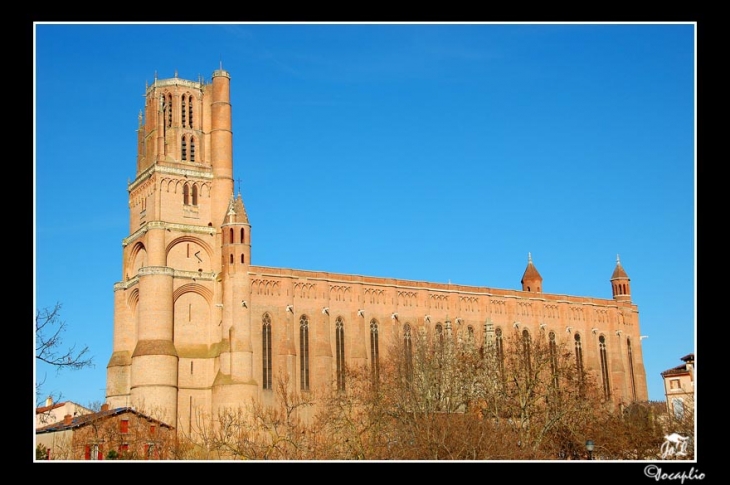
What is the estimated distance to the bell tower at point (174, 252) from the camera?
2648 inches

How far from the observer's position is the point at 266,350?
229 feet

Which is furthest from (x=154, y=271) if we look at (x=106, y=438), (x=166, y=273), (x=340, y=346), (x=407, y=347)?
(x=407, y=347)

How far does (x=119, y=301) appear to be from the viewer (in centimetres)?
7312

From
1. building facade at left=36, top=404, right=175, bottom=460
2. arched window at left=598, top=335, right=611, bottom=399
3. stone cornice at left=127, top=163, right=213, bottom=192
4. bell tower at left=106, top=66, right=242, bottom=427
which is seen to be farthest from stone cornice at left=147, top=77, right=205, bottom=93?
arched window at left=598, top=335, right=611, bottom=399

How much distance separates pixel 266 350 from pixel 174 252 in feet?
32.3

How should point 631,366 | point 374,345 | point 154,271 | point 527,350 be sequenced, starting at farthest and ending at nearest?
point 631,366, point 374,345, point 527,350, point 154,271

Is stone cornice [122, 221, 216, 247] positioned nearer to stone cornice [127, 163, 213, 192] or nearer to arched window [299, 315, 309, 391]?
stone cornice [127, 163, 213, 192]

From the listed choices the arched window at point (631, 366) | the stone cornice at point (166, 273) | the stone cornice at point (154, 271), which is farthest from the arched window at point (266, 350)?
the arched window at point (631, 366)

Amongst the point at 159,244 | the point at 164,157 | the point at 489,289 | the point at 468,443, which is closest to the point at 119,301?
the point at 159,244

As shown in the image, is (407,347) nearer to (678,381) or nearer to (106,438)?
(678,381)

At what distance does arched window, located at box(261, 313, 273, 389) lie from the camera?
226 ft

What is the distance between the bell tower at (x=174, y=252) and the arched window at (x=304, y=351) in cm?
599
